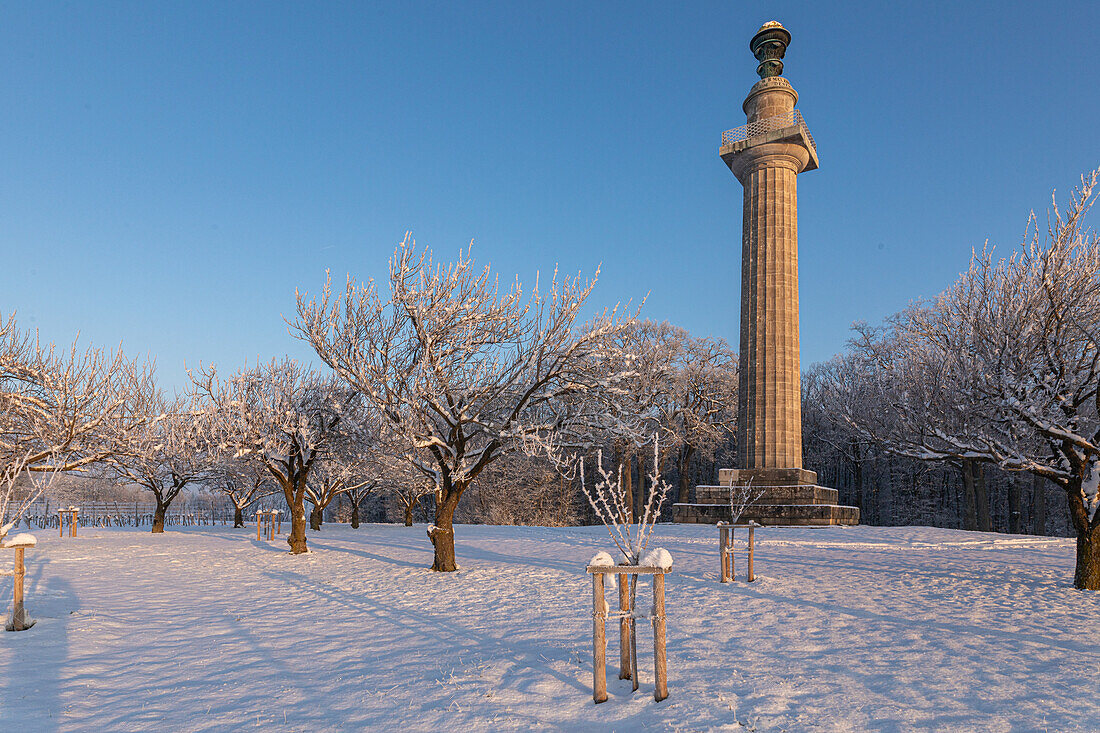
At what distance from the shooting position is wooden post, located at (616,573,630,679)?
21.9ft

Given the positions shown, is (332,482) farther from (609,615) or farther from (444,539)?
(609,615)

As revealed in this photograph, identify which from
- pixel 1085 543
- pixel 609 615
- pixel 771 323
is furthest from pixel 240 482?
pixel 1085 543

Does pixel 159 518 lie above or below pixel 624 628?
below

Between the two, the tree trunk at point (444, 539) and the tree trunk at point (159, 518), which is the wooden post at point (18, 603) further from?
the tree trunk at point (159, 518)

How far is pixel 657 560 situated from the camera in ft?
20.9

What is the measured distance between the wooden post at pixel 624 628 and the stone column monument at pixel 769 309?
23378mm

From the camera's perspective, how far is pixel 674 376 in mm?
39125

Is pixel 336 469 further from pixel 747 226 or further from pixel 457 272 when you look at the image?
pixel 747 226

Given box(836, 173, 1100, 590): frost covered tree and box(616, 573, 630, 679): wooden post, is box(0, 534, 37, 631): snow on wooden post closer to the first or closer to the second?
box(616, 573, 630, 679): wooden post

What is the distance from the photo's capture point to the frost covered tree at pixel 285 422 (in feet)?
64.2

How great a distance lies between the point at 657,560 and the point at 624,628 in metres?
0.96

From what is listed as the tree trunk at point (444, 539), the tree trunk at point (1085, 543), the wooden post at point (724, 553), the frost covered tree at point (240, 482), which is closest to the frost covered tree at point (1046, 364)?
the tree trunk at point (1085, 543)

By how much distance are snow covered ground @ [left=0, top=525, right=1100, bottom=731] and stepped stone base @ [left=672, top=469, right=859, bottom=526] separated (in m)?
10.9

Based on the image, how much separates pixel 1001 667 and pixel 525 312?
11577 millimetres
